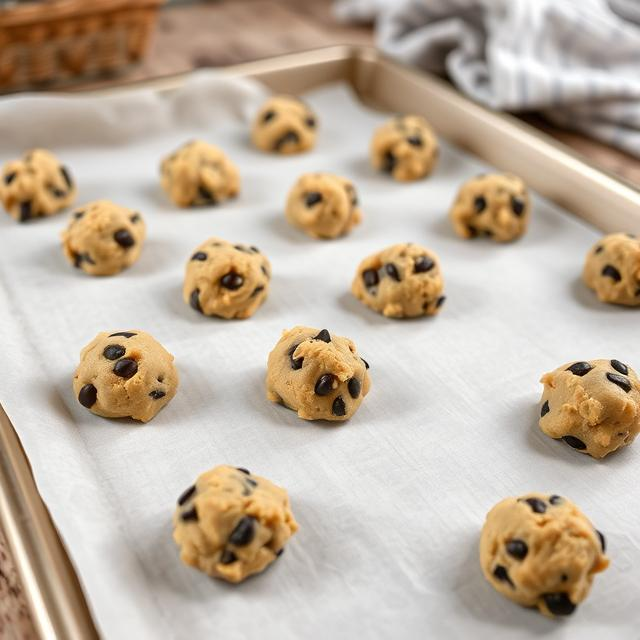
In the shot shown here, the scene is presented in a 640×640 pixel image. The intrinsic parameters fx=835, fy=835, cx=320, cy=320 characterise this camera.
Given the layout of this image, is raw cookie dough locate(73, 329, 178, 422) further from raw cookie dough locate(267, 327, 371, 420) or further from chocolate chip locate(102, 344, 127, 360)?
raw cookie dough locate(267, 327, 371, 420)

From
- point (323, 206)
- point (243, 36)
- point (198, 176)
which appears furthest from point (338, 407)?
point (243, 36)

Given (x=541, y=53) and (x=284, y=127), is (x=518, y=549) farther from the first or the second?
(x=541, y=53)

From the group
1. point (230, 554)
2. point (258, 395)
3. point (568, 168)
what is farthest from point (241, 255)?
point (568, 168)

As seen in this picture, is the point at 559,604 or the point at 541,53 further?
the point at 541,53

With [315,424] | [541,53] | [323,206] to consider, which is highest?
[541,53]

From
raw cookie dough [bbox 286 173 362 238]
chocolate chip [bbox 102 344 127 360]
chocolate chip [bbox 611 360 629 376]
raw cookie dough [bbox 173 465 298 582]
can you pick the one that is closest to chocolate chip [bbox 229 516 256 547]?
raw cookie dough [bbox 173 465 298 582]

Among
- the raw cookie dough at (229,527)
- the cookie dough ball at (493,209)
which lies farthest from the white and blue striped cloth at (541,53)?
the raw cookie dough at (229,527)

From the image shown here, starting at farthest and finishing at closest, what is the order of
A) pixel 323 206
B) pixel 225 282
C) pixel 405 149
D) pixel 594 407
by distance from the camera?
1. pixel 405 149
2. pixel 323 206
3. pixel 225 282
4. pixel 594 407

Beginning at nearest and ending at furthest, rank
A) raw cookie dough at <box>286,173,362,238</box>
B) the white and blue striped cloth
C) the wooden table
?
raw cookie dough at <box>286,173,362,238</box> → the white and blue striped cloth → the wooden table
